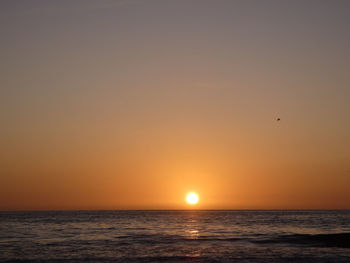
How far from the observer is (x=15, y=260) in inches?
1453

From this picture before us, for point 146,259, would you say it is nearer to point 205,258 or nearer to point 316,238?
point 205,258

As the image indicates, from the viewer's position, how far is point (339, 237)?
5144 centimetres

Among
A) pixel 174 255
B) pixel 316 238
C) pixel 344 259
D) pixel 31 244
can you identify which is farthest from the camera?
pixel 316 238

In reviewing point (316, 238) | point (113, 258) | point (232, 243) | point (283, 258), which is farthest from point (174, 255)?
point (316, 238)

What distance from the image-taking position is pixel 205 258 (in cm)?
3741

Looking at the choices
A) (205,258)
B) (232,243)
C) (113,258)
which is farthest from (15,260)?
(232,243)

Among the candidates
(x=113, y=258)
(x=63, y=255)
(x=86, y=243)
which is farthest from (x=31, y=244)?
(x=113, y=258)

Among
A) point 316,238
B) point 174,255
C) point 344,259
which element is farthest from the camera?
point 316,238

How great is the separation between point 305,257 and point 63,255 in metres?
22.2

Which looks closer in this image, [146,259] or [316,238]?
[146,259]

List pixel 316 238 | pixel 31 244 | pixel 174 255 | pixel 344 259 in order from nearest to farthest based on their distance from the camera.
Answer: pixel 344 259 < pixel 174 255 < pixel 31 244 < pixel 316 238

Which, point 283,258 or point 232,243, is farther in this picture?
point 232,243

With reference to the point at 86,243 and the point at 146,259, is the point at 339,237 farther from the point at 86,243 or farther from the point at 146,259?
the point at 86,243

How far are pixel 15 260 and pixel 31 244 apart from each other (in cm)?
1263
